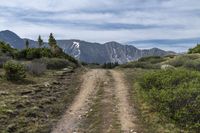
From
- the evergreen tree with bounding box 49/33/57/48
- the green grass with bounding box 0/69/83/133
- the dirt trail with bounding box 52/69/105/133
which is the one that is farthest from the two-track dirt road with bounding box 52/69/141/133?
the evergreen tree with bounding box 49/33/57/48

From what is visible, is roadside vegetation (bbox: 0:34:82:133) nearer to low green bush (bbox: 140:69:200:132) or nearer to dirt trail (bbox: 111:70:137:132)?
dirt trail (bbox: 111:70:137:132)

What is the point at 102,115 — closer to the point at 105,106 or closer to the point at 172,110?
the point at 105,106

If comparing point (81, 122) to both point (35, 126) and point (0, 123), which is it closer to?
point (35, 126)

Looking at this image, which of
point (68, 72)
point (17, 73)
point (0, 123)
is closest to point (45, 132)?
point (0, 123)

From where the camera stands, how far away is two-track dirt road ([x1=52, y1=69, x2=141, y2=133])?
51.5 feet

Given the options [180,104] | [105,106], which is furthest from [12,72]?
[180,104]

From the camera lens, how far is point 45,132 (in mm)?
15023

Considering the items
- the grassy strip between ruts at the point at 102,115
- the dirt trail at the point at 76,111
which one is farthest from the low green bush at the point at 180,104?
the dirt trail at the point at 76,111

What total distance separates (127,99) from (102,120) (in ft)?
18.7

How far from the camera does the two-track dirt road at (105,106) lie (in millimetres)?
15705

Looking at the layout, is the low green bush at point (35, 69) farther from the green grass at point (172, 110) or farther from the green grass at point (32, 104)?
the green grass at point (172, 110)

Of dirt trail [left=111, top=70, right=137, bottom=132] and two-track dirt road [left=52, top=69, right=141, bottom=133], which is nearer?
dirt trail [left=111, top=70, right=137, bottom=132]

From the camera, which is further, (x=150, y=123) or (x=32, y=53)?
(x=32, y=53)

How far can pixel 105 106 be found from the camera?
19.9 m
